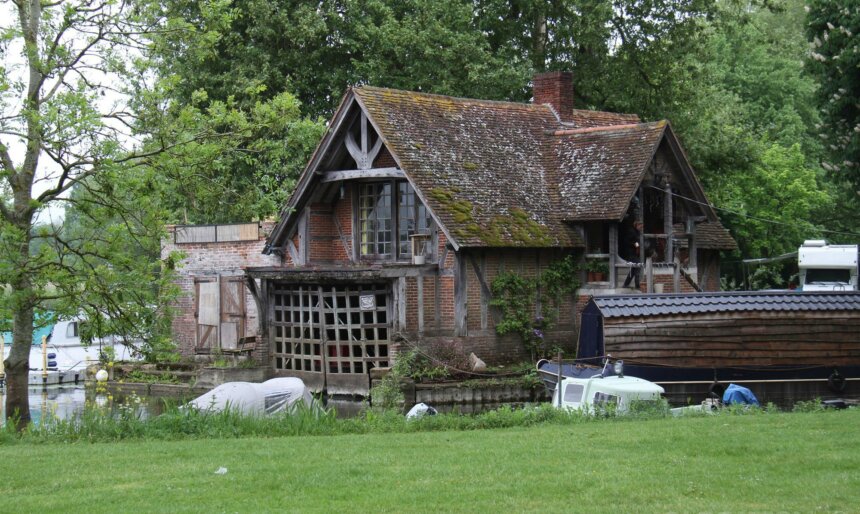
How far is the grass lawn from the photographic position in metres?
11.0

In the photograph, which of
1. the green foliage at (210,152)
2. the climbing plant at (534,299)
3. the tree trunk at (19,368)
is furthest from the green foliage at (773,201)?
the tree trunk at (19,368)

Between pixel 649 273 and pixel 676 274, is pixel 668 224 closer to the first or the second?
pixel 676 274

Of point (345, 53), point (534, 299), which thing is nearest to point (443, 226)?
point (534, 299)

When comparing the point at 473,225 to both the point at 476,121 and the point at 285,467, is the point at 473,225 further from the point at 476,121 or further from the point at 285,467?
the point at 285,467

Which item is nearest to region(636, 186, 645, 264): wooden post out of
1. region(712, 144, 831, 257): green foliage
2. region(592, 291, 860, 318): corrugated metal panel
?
region(592, 291, 860, 318): corrugated metal panel

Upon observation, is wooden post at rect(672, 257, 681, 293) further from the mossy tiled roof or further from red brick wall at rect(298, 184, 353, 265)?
red brick wall at rect(298, 184, 353, 265)

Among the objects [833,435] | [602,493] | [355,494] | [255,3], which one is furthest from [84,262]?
[255,3]

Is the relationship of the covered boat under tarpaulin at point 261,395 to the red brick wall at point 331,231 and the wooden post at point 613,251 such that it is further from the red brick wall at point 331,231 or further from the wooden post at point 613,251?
the wooden post at point 613,251

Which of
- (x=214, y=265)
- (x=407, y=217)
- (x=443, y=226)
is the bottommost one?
(x=214, y=265)

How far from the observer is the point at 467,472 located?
41.2 feet

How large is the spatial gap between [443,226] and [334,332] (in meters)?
4.75

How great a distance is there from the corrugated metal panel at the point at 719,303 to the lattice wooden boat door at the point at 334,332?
21.7 ft

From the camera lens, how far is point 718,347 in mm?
25375

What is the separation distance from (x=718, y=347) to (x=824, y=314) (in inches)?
98.7
